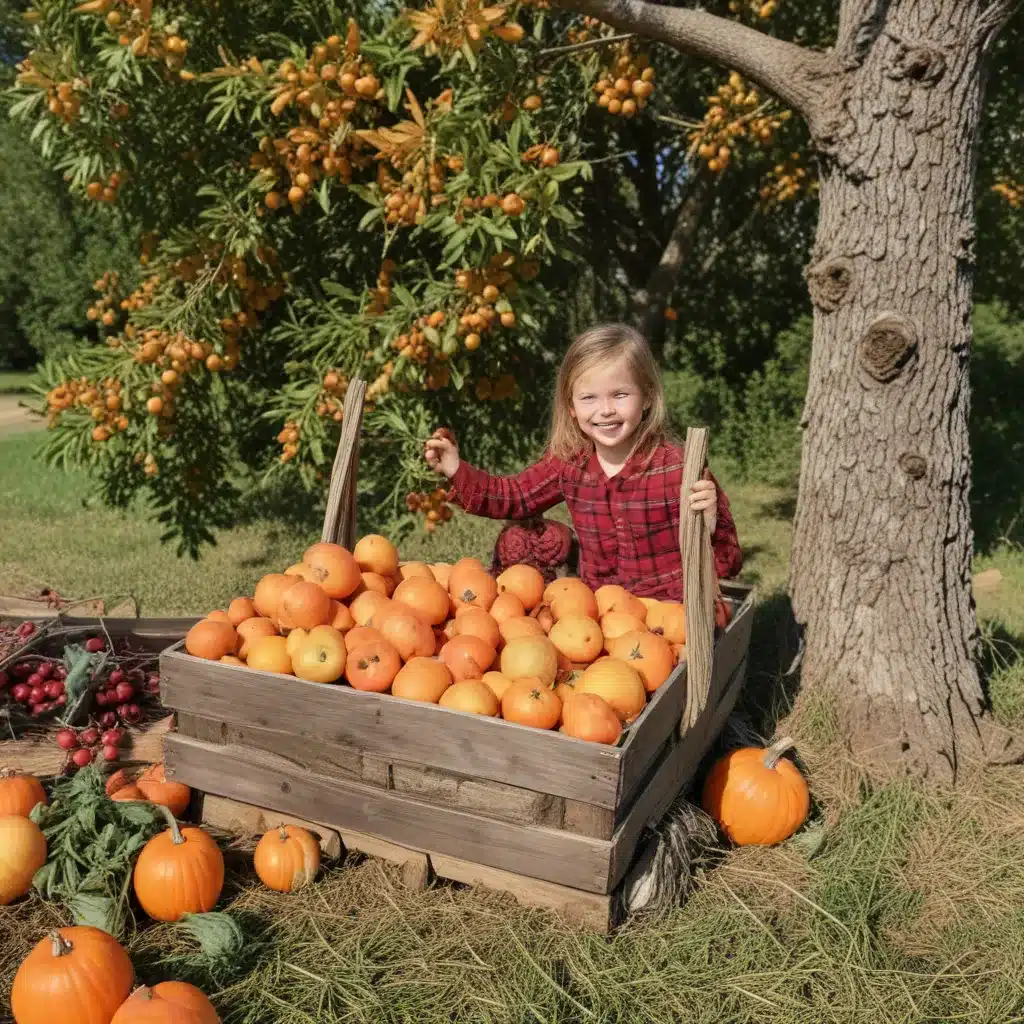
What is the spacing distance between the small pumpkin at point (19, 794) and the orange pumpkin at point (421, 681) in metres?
1.09

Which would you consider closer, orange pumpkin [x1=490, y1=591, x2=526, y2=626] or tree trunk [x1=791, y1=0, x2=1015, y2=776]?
orange pumpkin [x1=490, y1=591, x2=526, y2=626]

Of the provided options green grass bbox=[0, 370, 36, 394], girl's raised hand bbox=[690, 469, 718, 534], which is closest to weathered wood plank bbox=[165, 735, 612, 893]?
girl's raised hand bbox=[690, 469, 718, 534]

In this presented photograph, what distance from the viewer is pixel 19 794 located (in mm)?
2467

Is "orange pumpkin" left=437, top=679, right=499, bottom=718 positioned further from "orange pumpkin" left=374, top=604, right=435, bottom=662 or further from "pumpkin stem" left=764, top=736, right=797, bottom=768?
"pumpkin stem" left=764, top=736, right=797, bottom=768

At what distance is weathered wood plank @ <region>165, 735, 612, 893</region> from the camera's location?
219 cm

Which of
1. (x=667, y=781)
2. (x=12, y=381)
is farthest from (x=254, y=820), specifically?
(x=12, y=381)

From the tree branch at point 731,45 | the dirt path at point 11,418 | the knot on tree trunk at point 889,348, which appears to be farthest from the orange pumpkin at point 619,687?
the dirt path at point 11,418

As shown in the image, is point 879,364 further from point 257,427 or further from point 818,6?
point 818,6

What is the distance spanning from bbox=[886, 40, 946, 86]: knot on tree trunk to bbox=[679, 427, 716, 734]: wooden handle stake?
5.21ft

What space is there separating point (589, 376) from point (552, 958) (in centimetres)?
174

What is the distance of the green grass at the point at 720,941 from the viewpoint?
2.06 meters

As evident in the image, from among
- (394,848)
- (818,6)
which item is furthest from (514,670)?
(818,6)

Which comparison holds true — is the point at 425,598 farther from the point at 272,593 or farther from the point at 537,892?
the point at 537,892

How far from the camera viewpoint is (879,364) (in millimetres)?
3006
